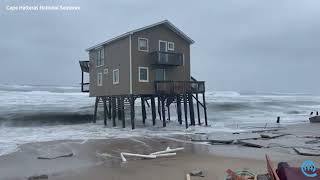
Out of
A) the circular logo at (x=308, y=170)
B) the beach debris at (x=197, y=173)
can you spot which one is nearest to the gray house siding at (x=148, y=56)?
the beach debris at (x=197, y=173)

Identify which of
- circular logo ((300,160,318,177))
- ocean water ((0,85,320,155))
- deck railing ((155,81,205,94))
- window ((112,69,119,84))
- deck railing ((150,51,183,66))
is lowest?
ocean water ((0,85,320,155))

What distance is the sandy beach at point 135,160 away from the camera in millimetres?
12648

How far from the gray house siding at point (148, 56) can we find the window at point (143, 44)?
22cm

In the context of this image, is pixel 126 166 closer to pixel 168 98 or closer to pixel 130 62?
pixel 130 62

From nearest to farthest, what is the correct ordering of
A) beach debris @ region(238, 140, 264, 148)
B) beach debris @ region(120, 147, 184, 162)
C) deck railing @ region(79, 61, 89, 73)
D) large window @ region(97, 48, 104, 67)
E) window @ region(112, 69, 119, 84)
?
beach debris @ region(120, 147, 184, 162), beach debris @ region(238, 140, 264, 148), window @ region(112, 69, 119, 84), large window @ region(97, 48, 104, 67), deck railing @ region(79, 61, 89, 73)

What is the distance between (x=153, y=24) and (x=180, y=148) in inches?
541

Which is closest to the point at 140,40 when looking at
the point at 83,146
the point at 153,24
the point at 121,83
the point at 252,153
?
the point at 153,24

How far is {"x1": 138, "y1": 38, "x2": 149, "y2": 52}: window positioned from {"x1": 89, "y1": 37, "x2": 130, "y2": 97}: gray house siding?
90 cm

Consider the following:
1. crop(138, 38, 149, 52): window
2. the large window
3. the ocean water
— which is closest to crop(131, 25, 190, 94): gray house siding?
crop(138, 38, 149, 52): window

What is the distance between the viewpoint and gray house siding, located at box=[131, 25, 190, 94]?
28469mm

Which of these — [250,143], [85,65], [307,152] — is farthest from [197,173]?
[85,65]

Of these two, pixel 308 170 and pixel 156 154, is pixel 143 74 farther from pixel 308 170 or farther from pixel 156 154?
pixel 308 170

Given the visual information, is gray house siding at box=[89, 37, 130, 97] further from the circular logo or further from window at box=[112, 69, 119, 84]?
the circular logo

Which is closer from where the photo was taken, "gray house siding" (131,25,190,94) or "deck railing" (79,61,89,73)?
"gray house siding" (131,25,190,94)
